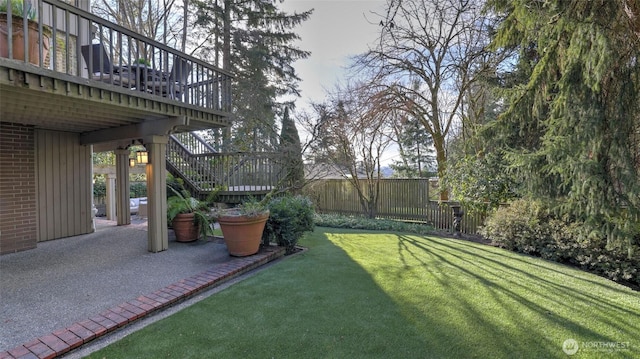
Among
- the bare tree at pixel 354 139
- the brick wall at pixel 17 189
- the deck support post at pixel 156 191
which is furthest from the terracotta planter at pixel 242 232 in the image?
the bare tree at pixel 354 139

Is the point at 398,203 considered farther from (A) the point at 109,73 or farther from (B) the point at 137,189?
(B) the point at 137,189

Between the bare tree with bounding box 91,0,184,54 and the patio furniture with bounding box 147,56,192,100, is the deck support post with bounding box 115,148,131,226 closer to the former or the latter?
the patio furniture with bounding box 147,56,192,100

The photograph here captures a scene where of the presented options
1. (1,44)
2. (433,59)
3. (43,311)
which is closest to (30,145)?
(1,44)

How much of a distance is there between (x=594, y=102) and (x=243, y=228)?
186 inches

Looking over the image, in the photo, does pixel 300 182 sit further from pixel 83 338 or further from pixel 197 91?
pixel 83 338

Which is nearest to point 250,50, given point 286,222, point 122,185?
point 122,185

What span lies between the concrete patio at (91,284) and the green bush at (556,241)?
4.22 meters

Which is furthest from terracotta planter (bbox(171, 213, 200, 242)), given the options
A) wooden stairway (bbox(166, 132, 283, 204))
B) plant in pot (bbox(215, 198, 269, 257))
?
wooden stairway (bbox(166, 132, 283, 204))

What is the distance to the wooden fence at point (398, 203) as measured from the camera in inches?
323

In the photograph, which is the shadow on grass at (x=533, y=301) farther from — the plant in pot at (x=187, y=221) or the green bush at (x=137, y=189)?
the green bush at (x=137, y=189)

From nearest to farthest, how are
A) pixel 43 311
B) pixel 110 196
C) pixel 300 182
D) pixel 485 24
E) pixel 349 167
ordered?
pixel 43 311, pixel 485 24, pixel 110 196, pixel 300 182, pixel 349 167

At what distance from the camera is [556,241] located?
4.85m

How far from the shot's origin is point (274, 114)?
1224 cm

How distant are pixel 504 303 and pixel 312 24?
1189cm
